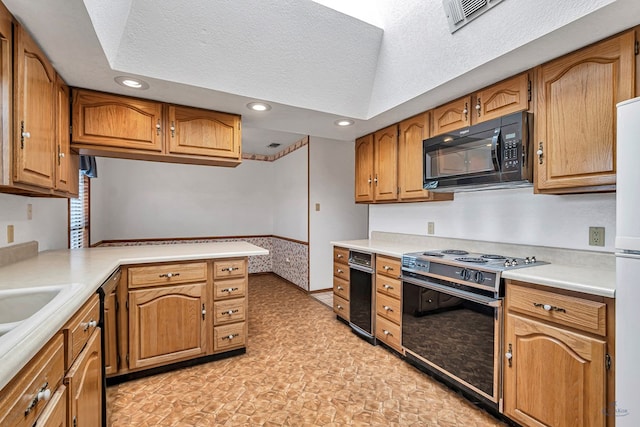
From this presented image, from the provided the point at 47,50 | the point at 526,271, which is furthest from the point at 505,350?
the point at 47,50

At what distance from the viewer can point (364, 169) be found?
3.45 metres

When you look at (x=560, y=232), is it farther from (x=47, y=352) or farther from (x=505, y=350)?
(x=47, y=352)

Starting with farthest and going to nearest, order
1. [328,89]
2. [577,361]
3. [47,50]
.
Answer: [328,89] < [47,50] < [577,361]

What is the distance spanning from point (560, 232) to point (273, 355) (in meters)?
2.31

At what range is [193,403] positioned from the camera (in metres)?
1.96

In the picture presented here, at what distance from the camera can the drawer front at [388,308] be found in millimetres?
2523

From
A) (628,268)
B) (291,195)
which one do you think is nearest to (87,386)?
(628,268)

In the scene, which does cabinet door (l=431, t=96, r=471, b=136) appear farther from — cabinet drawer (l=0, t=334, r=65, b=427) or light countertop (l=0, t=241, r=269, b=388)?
cabinet drawer (l=0, t=334, r=65, b=427)

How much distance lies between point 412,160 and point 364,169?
29.2 inches

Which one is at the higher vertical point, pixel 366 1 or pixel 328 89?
pixel 366 1

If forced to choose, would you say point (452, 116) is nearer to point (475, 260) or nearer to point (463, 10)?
point (463, 10)

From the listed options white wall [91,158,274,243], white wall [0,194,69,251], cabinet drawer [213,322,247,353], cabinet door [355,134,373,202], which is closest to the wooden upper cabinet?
cabinet door [355,134,373,202]

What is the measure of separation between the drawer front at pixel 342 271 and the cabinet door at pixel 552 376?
5.29 ft

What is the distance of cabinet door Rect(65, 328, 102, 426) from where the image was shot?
1.12 metres
